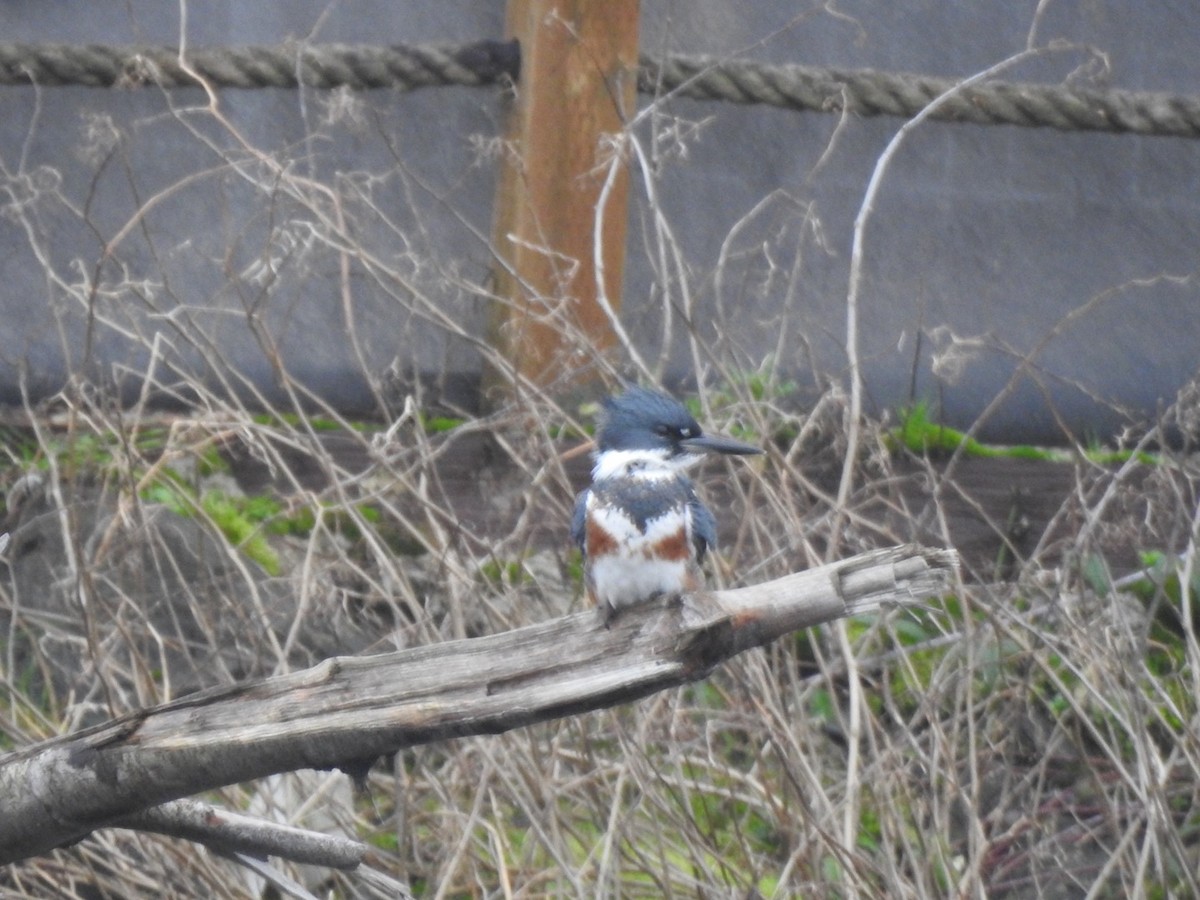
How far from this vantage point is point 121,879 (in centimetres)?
321

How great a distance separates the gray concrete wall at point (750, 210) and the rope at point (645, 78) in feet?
0.85

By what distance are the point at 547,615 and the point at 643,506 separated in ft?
3.58

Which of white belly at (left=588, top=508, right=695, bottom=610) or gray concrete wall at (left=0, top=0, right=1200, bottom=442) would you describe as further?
gray concrete wall at (left=0, top=0, right=1200, bottom=442)

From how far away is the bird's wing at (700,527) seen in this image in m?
2.62

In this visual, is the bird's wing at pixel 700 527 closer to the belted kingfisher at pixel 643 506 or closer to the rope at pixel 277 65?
the belted kingfisher at pixel 643 506

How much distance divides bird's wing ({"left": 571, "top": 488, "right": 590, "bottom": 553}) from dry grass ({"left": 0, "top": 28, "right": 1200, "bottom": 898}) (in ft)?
1.68

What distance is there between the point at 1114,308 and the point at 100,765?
11.8 ft

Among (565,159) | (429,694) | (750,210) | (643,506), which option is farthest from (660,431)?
(750,210)

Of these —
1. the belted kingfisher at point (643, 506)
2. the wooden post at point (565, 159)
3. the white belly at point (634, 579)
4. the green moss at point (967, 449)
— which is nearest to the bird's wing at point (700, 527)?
the belted kingfisher at point (643, 506)

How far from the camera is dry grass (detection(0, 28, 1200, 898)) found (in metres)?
3.08

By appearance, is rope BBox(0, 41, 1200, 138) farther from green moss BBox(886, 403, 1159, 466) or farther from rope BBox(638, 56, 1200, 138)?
green moss BBox(886, 403, 1159, 466)

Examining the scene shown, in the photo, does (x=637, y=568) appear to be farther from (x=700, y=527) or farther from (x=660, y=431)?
(x=660, y=431)

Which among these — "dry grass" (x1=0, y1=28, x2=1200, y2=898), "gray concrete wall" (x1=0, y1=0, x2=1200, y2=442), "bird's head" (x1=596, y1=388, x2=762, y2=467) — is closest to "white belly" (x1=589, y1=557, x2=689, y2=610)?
"bird's head" (x1=596, y1=388, x2=762, y2=467)

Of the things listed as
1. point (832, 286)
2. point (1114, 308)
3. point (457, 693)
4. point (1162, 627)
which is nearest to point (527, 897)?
point (457, 693)
